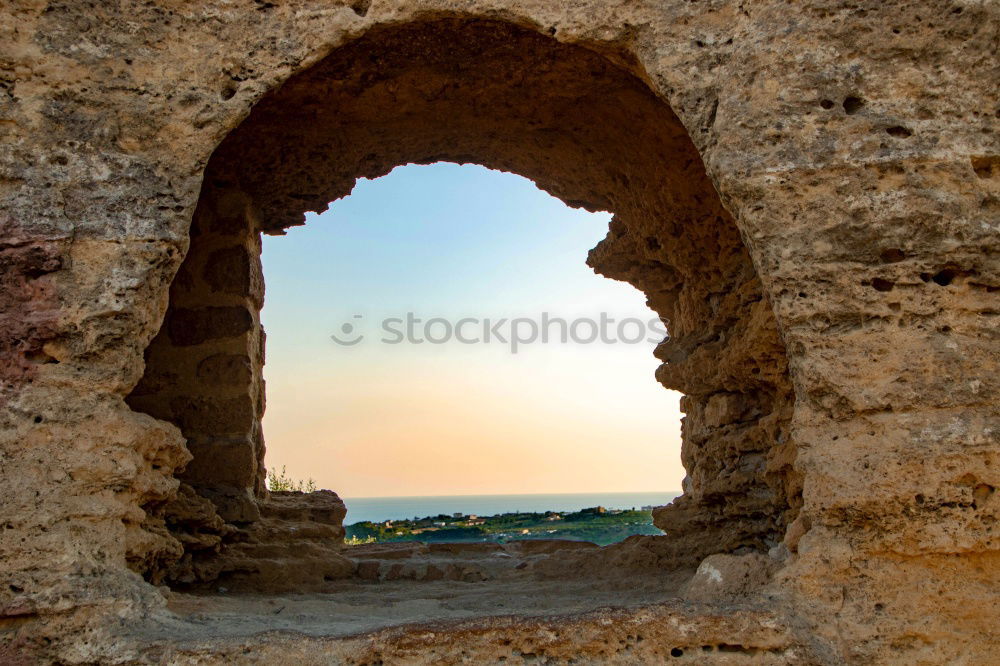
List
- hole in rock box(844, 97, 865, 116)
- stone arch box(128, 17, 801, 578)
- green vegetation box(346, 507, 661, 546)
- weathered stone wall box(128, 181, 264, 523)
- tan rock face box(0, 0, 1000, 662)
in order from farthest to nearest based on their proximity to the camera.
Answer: green vegetation box(346, 507, 661, 546) < weathered stone wall box(128, 181, 264, 523) < stone arch box(128, 17, 801, 578) < hole in rock box(844, 97, 865, 116) < tan rock face box(0, 0, 1000, 662)

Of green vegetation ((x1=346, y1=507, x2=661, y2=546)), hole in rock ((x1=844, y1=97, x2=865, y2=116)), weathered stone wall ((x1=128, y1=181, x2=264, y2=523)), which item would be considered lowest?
green vegetation ((x1=346, y1=507, x2=661, y2=546))

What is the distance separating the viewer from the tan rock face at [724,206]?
9.04 feet

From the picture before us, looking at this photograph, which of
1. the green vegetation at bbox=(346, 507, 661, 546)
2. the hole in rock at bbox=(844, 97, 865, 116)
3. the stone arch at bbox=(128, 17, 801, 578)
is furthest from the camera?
the green vegetation at bbox=(346, 507, 661, 546)

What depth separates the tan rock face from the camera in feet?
9.04

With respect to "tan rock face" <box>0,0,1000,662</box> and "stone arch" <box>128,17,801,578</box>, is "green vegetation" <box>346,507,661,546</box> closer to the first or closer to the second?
"stone arch" <box>128,17,801,578</box>

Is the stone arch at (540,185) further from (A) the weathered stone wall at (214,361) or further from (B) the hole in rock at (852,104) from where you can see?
(B) the hole in rock at (852,104)

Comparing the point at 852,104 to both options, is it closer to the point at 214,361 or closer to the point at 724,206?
the point at 724,206

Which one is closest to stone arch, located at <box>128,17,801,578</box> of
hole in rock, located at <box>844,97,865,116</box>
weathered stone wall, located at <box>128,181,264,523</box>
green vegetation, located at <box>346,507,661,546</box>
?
weathered stone wall, located at <box>128,181,264,523</box>

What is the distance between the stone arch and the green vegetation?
1.61m

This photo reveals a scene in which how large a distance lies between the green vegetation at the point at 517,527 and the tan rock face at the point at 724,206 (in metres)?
2.56

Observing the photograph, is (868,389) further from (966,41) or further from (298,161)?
(298,161)

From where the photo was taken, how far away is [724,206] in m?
3.29

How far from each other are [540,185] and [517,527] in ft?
10.9

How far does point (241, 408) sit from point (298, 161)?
1.33 m
